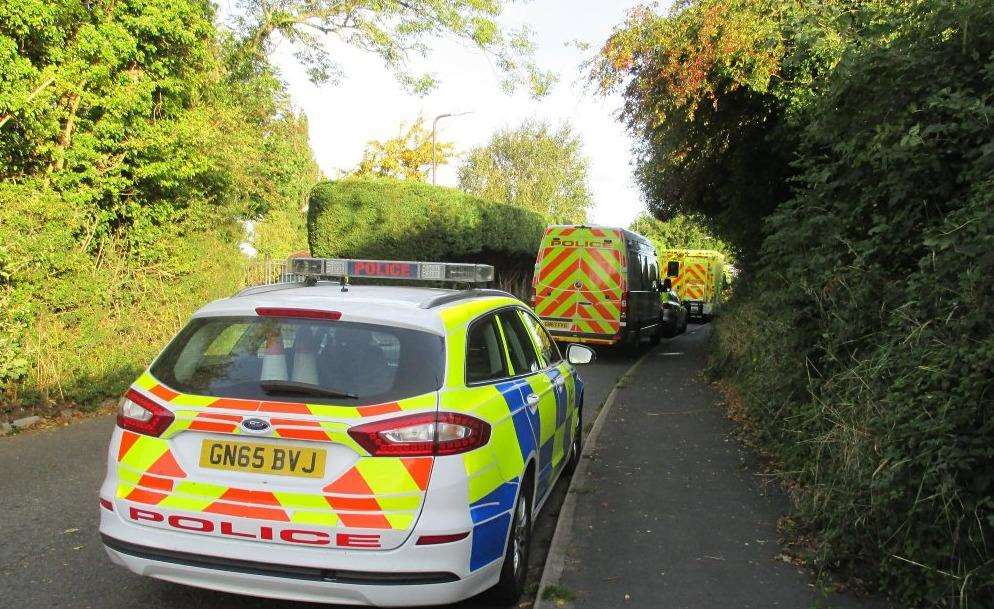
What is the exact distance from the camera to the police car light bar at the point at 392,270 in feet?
15.3

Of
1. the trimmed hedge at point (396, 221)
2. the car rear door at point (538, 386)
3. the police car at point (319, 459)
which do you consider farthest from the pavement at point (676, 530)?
the trimmed hedge at point (396, 221)

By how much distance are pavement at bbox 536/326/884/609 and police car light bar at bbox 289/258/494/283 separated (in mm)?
1749

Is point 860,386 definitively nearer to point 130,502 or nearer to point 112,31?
point 130,502

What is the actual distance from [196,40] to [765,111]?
8548 millimetres

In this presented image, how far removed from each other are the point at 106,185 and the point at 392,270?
7.30 meters

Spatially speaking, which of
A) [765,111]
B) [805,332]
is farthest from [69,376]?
[765,111]

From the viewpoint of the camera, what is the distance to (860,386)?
473 centimetres

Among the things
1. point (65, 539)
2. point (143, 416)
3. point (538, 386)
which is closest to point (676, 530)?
point (538, 386)

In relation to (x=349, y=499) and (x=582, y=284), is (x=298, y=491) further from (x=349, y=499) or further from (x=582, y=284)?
(x=582, y=284)

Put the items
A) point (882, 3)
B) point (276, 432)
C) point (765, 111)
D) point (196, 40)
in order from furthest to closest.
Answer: point (765, 111) < point (196, 40) < point (882, 3) < point (276, 432)

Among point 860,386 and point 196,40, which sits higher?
point 196,40

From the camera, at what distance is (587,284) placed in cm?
1588

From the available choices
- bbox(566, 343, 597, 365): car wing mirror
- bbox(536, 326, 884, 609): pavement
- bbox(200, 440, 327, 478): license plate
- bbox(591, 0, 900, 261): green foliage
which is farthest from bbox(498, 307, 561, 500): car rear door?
bbox(591, 0, 900, 261): green foliage

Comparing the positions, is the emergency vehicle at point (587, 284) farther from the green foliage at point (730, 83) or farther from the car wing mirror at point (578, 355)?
the car wing mirror at point (578, 355)
